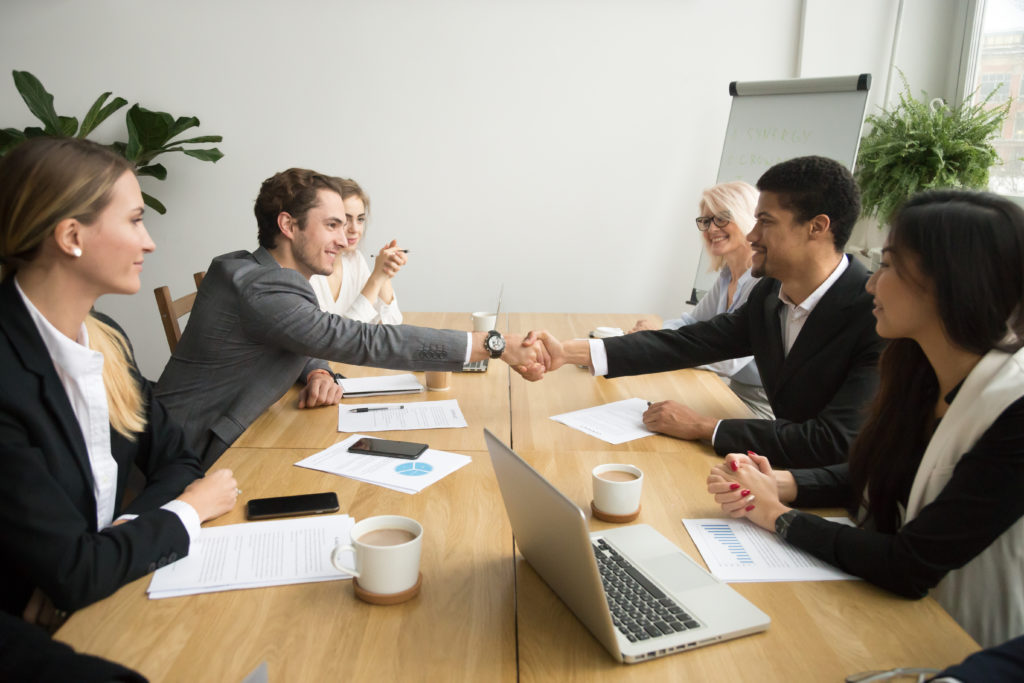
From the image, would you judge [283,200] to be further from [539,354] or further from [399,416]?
[539,354]

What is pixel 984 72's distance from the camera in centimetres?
356

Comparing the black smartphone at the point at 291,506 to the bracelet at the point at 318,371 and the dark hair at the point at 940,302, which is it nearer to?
the bracelet at the point at 318,371

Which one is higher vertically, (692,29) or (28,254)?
(692,29)

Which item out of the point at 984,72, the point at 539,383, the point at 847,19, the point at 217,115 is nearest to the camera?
the point at 539,383

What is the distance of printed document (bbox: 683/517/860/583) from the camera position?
1.16 metres

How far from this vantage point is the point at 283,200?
7.16 feet

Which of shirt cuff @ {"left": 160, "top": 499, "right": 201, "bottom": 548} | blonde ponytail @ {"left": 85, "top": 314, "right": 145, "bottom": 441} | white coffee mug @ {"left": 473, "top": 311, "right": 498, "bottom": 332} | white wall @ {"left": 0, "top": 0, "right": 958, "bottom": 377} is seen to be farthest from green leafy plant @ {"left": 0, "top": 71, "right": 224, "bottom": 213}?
shirt cuff @ {"left": 160, "top": 499, "right": 201, "bottom": 548}

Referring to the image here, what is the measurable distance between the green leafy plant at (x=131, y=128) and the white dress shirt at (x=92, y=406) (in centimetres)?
280

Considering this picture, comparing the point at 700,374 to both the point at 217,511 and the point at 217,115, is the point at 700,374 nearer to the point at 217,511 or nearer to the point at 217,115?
the point at 217,511

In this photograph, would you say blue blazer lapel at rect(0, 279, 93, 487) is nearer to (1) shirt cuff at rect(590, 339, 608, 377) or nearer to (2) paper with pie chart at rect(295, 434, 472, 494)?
(2) paper with pie chart at rect(295, 434, 472, 494)

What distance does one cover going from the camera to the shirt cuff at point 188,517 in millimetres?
1205

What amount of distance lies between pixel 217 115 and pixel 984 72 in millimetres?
4078

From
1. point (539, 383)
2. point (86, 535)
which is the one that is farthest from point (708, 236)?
point (86, 535)

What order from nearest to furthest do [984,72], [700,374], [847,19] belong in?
1. [700,374]
2. [984,72]
3. [847,19]
